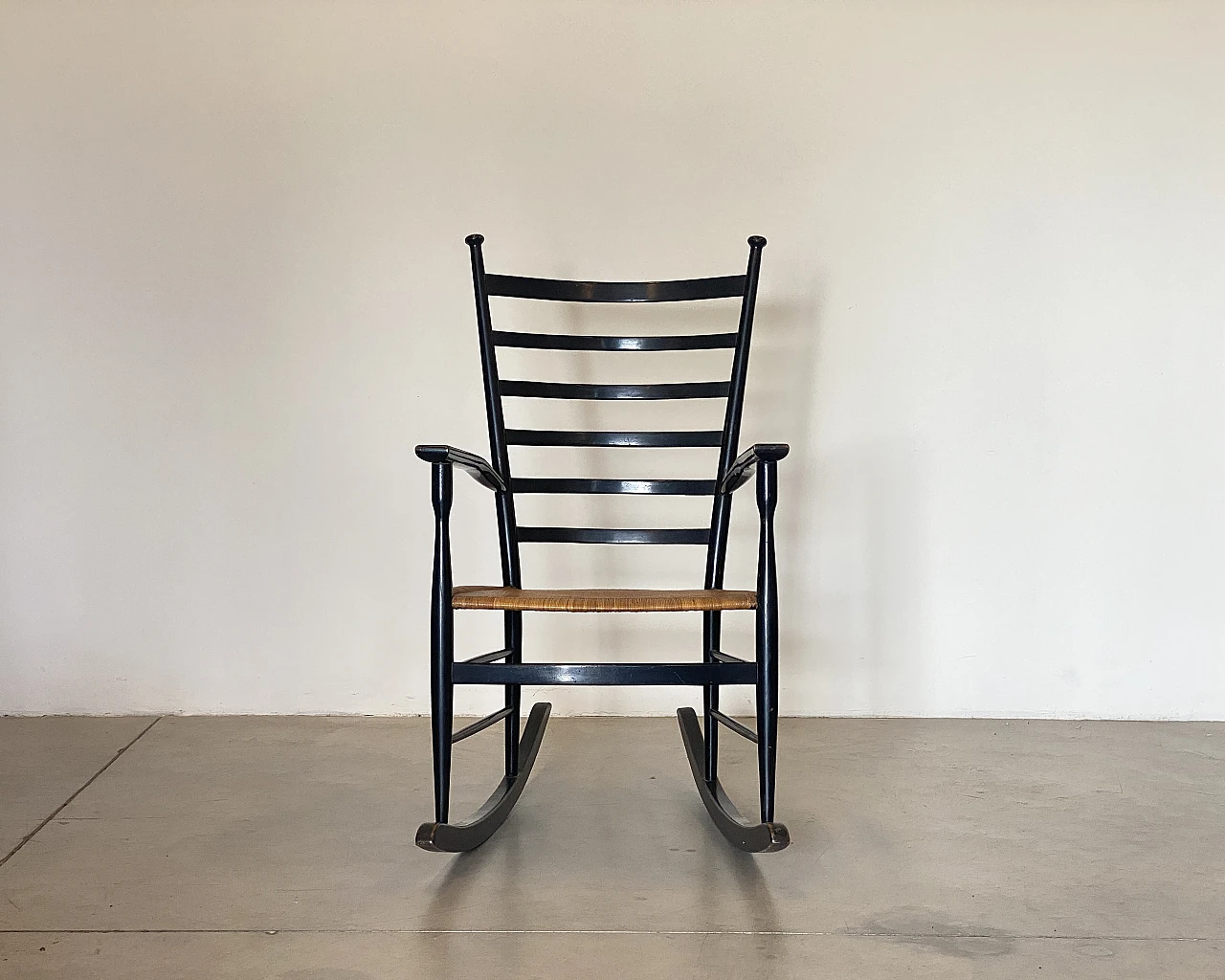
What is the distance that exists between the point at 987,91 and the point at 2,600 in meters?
2.80

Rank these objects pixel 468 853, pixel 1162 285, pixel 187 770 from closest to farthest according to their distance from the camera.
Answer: pixel 468 853
pixel 187 770
pixel 1162 285

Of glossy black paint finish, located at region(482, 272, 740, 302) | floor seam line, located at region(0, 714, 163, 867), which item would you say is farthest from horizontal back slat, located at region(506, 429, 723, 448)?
floor seam line, located at region(0, 714, 163, 867)

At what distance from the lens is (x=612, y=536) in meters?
2.15

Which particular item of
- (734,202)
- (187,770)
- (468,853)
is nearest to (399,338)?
(734,202)

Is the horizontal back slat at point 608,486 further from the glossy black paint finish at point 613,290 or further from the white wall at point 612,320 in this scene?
the white wall at point 612,320

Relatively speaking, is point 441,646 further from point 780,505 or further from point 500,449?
point 780,505

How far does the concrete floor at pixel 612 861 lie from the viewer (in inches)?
53.4

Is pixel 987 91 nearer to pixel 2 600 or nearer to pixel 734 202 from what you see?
pixel 734 202

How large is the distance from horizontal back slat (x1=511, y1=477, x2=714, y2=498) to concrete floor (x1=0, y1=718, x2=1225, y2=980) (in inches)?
23.1

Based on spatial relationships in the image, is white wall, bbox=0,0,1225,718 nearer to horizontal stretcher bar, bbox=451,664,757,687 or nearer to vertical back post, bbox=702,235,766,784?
vertical back post, bbox=702,235,766,784

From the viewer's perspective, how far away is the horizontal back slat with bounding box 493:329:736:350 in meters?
2.12

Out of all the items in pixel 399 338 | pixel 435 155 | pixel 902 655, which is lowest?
pixel 902 655

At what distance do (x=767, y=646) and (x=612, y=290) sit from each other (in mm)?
868

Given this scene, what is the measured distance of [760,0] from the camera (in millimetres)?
2607
